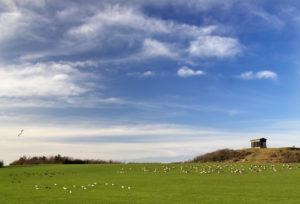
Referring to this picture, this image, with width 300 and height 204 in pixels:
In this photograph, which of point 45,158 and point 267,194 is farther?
point 45,158

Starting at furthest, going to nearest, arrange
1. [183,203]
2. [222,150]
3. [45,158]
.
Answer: [222,150] → [45,158] → [183,203]

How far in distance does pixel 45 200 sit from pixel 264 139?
59436mm

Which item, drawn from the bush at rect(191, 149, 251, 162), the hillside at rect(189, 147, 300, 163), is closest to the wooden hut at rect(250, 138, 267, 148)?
the hillside at rect(189, 147, 300, 163)

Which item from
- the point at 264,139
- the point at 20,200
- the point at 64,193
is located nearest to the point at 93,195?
the point at 64,193

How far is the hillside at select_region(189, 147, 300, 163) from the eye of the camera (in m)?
62.3

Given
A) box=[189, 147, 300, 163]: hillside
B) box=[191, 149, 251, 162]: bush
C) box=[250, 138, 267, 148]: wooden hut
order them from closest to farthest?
box=[189, 147, 300, 163]: hillside
box=[191, 149, 251, 162]: bush
box=[250, 138, 267, 148]: wooden hut

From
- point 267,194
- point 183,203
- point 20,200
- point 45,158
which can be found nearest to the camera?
point 183,203

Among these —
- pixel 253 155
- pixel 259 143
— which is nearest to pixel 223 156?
pixel 253 155

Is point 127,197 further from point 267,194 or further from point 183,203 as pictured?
point 267,194

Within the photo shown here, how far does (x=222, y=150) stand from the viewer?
70.9 m

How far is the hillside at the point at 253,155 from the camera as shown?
62312 millimetres

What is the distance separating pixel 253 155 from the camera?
213ft

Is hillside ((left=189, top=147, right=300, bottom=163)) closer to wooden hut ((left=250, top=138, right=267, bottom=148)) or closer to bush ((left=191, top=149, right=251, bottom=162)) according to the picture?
bush ((left=191, top=149, right=251, bottom=162))

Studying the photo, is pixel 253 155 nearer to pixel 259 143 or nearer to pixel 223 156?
pixel 223 156
